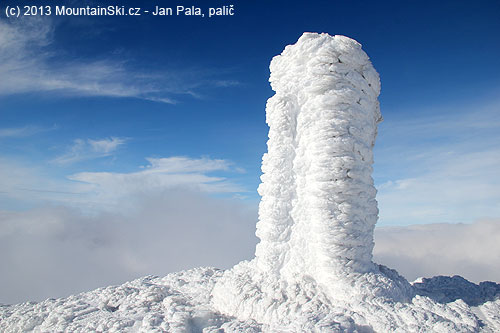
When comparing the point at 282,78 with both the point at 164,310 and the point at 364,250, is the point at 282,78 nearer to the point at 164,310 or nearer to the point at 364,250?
the point at 364,250

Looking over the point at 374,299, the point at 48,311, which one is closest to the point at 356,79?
the point at 374,299

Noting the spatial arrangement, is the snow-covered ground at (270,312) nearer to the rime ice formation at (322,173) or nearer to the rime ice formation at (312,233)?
the rime ice formation at (312,233)

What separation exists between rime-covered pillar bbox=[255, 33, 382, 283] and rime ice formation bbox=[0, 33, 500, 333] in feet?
0.15

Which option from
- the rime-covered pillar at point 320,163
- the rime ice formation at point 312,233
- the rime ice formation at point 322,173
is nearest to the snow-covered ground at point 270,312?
the rime ice formation at point 312,233

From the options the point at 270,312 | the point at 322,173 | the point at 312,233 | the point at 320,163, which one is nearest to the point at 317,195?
the point at 322,173

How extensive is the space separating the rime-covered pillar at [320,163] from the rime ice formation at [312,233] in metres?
0.05

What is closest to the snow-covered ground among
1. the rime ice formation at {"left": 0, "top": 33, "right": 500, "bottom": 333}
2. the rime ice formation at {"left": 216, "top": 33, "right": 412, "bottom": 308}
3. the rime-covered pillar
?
the rime ice formation at {"left": 0, "top": 33, "right": 500, "bottom": 333}

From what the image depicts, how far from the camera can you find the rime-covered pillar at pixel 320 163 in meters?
15.0

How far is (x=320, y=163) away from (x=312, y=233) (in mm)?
3103

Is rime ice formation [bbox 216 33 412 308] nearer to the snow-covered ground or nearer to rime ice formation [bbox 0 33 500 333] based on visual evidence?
rime ice formation [bbox 0 33 500 333]

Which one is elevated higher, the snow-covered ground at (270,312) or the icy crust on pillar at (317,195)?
the icy crust on pillar at (317,195)

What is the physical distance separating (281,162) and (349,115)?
3.67 metres

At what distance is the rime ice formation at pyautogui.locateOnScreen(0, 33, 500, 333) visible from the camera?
46.6ft

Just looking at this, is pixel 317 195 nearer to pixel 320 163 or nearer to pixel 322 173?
pixel 322 173
